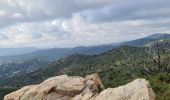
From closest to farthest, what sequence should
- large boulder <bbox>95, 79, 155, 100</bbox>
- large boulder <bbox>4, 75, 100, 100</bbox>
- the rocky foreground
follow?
large boulder <bbox>95, 79, 155, 100</bbox> < the rocky foreground < large boulder <bbox>4, 75, 100, 100</bbox>

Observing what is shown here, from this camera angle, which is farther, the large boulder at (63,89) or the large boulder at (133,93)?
the large boulder at (63,89)

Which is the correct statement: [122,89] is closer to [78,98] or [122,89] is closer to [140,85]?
[140,85]

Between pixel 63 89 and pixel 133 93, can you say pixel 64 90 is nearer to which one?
pixel 63 89

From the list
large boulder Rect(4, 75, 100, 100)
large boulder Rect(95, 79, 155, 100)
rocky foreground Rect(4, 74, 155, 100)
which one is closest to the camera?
large boulder Rect(95, 79, 155, 100)

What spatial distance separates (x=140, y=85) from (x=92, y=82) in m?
9.00

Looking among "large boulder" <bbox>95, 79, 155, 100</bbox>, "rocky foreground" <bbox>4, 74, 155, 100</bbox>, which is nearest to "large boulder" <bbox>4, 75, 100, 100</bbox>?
"rocky foreground" <bbox>4, 74, 155, 100</bbox>

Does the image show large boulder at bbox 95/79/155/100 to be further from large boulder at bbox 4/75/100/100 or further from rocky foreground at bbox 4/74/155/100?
large boulder at bbox 4/75/100/100

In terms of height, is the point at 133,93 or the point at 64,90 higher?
the point at 133,93

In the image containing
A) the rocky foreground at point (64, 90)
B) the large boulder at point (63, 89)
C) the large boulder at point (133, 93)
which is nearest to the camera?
the large boulder at point (133, 93)

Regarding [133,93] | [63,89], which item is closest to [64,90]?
[63,89]

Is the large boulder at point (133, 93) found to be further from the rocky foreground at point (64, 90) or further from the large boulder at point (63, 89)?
the large boulder at point (63, 89)

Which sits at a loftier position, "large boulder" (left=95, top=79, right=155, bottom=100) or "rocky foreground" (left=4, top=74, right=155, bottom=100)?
"large boulder" (left=95, top=79, right=155, bottom=100)

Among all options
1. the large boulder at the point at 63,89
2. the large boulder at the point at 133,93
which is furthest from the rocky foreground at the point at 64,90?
the large boulder at the point at 133,93

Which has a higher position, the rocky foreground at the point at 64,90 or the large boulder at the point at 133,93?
the large boulder at the point at 133,93
